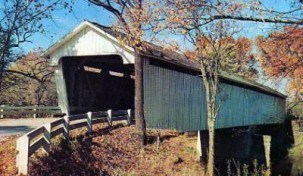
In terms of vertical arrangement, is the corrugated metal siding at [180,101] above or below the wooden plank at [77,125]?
above

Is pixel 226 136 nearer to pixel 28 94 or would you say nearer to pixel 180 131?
pixel 180 131

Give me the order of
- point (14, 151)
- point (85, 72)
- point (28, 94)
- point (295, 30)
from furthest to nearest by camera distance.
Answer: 1. point (28, 94)
2. point (85, 72)
3. point (14, 151)
4. point (295, 30)

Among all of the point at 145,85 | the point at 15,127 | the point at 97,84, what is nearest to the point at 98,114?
the point at 145,85

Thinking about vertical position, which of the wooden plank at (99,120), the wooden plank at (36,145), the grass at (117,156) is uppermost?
the wooden plank at (99,120)

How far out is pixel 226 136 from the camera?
31797mm

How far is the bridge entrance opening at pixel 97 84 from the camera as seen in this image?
24.4m

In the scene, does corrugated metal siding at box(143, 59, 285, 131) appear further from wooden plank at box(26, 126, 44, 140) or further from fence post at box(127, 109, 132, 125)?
wooden plank at box(26, 126, 44, 140)

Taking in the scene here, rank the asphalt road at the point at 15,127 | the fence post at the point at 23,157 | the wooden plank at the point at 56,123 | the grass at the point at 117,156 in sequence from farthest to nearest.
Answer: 1. the asphalt road at the point at 15,127
2. the wooden plank at the point at 56,123
3. the grass at the point at 117,156
4. the fence post at the point at 23,157

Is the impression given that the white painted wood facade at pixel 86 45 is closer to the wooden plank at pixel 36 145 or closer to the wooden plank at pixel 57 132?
the wooden plank at pixel 57 132

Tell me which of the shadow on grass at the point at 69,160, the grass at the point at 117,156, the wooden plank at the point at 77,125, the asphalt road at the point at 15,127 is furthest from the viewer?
the asphalt road at the point at 15,127

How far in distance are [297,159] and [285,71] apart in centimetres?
2911

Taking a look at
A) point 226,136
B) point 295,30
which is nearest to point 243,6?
point 295,30

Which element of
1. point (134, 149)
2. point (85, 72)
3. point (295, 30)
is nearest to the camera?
point (295, 30)

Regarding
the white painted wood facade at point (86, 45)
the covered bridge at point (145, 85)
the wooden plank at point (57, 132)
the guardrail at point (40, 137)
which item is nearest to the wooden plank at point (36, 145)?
the guardrail at point (40, 137)
